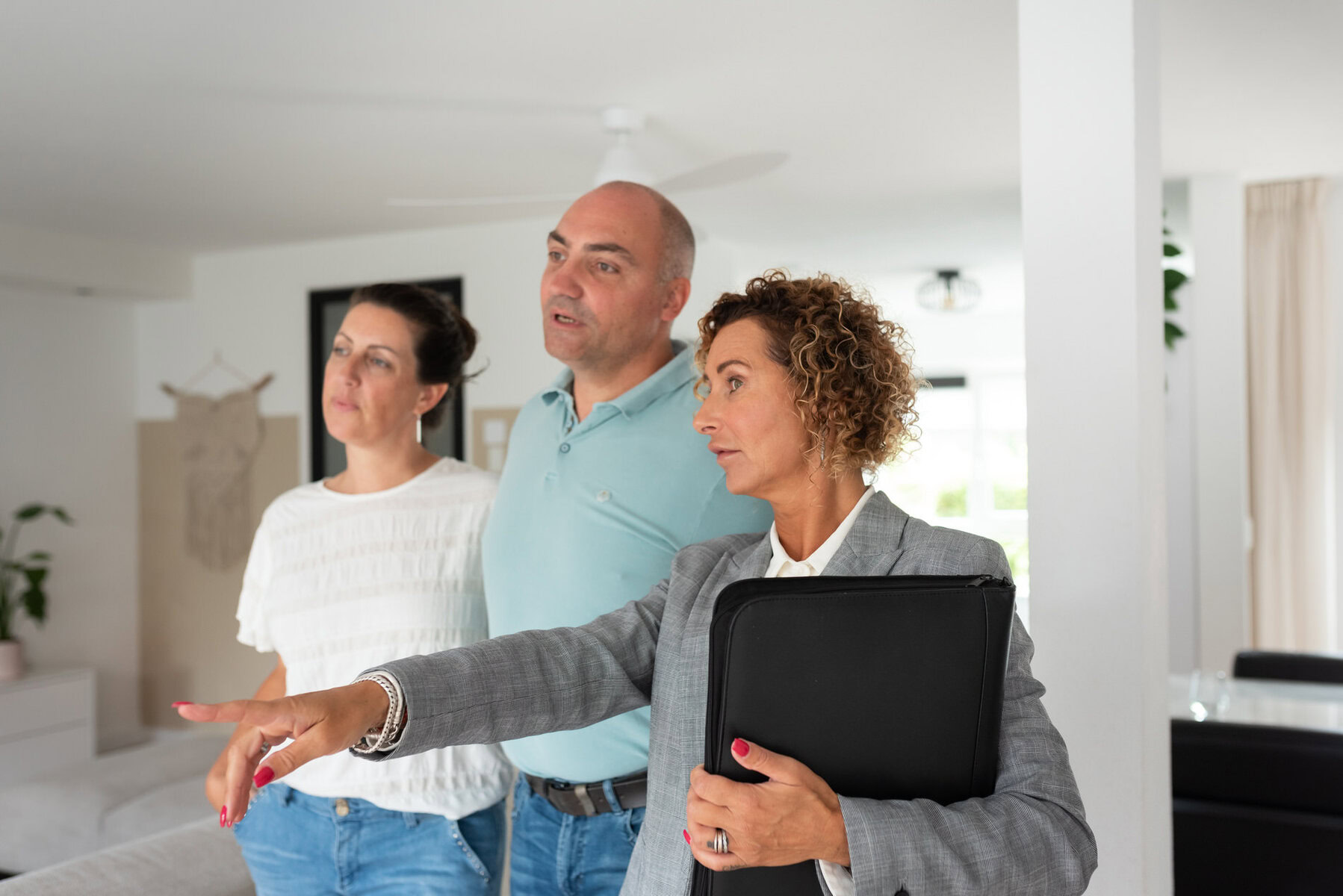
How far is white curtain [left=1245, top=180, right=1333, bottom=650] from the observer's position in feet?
15.3

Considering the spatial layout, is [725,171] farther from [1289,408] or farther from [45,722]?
[45,722]

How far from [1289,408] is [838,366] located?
4.36m

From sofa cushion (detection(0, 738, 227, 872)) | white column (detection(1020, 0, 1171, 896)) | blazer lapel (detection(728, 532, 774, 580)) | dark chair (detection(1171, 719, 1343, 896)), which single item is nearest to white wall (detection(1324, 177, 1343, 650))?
dark chair (detection(1171, 719, 1343, 896))

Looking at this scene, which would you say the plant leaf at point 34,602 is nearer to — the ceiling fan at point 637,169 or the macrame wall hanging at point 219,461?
the macrame wall hanging at point 219,461

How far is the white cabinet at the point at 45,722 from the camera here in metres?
5.06

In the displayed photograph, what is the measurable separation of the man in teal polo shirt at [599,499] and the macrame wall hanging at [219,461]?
478 centimetres

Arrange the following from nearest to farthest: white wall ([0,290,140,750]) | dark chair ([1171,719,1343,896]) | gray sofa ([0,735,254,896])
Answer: dark chair ([1171,719,1343,896]) < gray sofa ([0,735,254,896]) < white wall ([0,290,140,750])

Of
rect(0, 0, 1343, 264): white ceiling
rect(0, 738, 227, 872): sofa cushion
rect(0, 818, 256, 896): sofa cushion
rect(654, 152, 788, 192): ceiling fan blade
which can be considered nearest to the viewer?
rect(0, 818, 256, 896): sofa cushion

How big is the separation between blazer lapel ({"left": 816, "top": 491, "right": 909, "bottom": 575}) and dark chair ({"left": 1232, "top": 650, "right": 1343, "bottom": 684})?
10.7ft

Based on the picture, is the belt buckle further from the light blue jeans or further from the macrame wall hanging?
the macrame wall hanging

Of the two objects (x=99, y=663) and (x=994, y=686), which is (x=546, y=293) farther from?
(x=99, y=663)

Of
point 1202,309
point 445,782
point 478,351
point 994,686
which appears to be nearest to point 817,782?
point 994,686

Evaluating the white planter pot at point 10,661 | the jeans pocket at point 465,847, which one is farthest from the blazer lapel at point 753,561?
the white planter pot at point 10,661

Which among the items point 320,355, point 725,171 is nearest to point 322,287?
point 320,355
